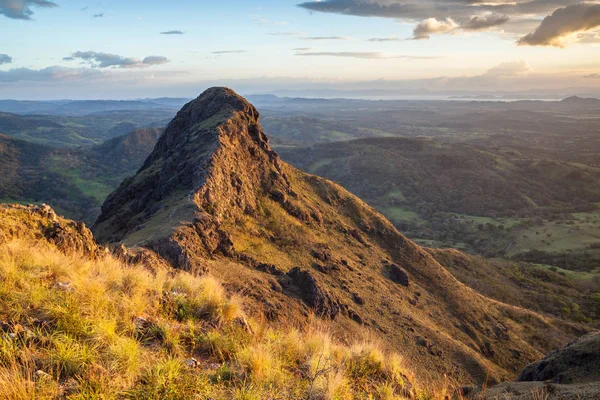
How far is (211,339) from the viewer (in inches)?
282

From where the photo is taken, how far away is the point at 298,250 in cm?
3209

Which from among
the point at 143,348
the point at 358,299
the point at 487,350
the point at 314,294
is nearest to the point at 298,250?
the point at 358,299

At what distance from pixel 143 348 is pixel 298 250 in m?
26.0

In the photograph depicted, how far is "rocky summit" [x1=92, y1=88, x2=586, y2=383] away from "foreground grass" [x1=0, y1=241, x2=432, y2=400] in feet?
31.4

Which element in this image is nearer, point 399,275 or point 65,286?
point 65,286

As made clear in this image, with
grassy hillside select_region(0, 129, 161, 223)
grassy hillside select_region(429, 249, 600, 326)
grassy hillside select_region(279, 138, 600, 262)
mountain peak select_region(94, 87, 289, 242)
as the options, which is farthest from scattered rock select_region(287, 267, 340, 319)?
grassy hillside select_region(0, 129, 161, 223)

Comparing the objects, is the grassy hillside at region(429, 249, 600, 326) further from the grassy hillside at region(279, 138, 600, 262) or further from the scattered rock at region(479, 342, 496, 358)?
the grassy hillside at region(279, 138, 600, 262)

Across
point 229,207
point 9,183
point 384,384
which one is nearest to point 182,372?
point 384,384

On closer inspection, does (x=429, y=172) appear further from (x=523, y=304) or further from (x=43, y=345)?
(x=43, y=345)

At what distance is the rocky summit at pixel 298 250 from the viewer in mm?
24109

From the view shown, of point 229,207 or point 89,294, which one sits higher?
point 89,294

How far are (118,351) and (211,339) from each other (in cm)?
198

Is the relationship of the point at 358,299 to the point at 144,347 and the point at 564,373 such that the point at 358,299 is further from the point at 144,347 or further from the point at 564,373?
the point at 144,347

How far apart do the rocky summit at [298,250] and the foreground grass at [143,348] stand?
957 centimetres
